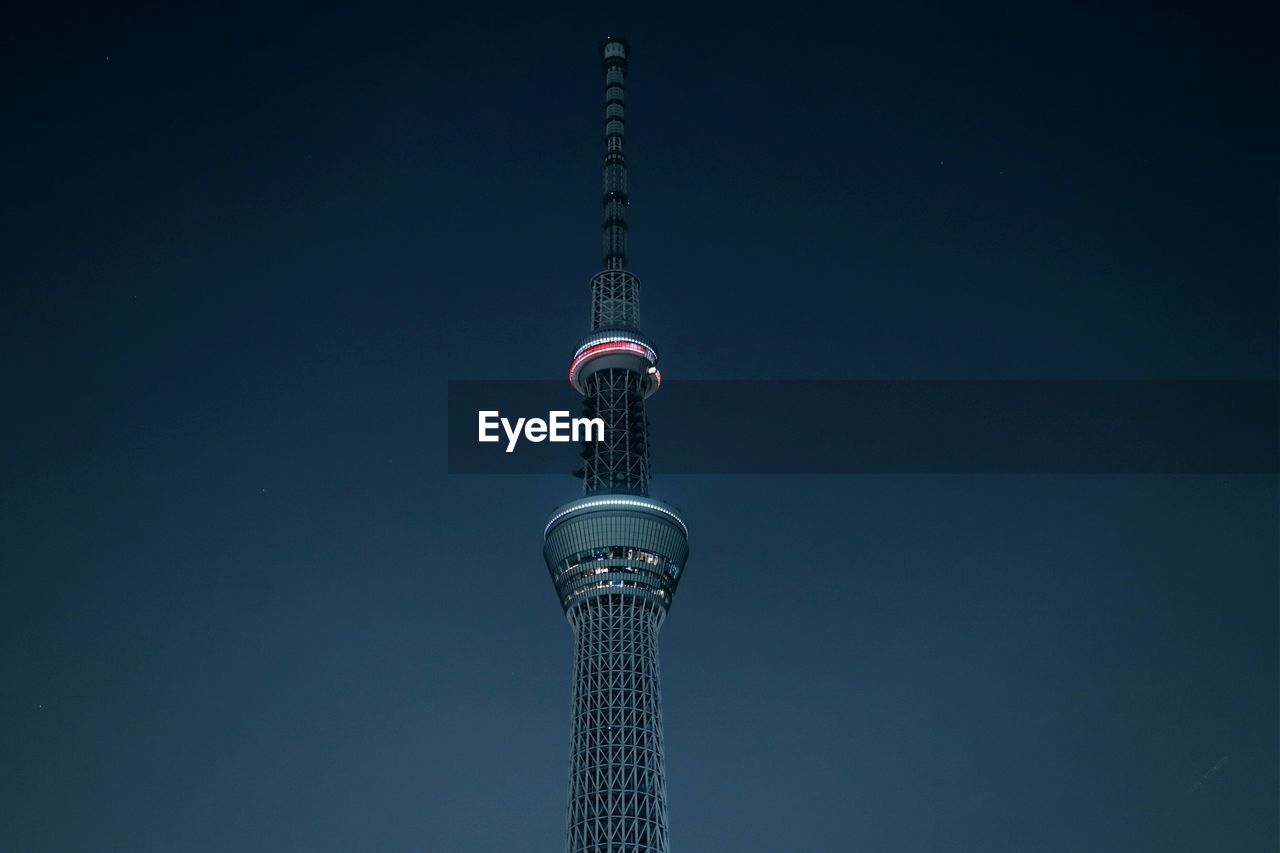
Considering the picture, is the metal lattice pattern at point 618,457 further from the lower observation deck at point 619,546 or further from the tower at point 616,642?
the lower observation deck at point 619,546

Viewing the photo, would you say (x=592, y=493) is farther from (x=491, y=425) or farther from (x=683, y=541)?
(x=491, y=425)

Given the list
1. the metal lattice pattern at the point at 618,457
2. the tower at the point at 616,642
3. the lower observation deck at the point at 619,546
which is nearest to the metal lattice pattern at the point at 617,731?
the tower at the point at 616,642

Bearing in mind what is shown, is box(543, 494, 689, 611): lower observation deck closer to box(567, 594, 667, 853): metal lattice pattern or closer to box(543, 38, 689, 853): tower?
box(543, 38, 689, 853): tower

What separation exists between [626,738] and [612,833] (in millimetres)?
12506

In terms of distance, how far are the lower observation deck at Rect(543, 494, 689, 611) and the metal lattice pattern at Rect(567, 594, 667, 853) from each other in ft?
5.50

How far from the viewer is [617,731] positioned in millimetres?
173625

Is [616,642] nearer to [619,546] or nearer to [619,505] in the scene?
[619,546]

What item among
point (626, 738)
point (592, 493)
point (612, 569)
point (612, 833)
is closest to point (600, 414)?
point (592, 493)

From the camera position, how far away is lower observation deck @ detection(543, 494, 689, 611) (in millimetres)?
179250

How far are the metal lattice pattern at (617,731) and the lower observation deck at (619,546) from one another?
5.50 ft

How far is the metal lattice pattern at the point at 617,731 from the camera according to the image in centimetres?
16650

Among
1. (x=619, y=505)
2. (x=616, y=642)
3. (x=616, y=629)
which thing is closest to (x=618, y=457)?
(x=619, y=505)

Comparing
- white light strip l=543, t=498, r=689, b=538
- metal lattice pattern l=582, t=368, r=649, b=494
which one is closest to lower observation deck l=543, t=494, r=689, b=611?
white light strip l=543, t=498, r=689, b=538

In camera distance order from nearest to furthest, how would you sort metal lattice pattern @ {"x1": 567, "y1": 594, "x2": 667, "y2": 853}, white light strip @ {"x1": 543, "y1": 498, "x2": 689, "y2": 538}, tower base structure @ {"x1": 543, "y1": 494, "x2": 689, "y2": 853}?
metal lattice pattern @ {"x1": 567, "y1": 594, "x2": 667, "y2": 853} < tower base structure @ {"x1": 543, "y1": 494, "x2": 689, "y2": 853} < white light strip @ {"x1": 543, "y1": 498, "x2": 689, "y2": 538}
